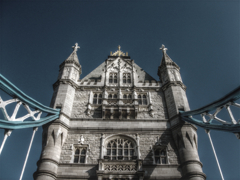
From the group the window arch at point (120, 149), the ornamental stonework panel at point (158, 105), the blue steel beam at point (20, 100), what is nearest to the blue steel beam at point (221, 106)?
the ornamental stonework panel at point (158, 105)

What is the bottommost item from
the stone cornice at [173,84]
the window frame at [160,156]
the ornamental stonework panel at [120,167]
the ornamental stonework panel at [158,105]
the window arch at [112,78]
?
the ornamental stonework panel at [120,167]

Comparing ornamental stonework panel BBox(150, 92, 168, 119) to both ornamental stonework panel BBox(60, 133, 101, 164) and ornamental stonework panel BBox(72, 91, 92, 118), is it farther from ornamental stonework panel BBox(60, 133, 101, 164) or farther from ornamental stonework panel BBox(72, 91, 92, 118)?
ornamental stonework panel BBox(72, 91, 92, 118)

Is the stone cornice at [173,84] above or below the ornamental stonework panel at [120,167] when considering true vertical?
A: above

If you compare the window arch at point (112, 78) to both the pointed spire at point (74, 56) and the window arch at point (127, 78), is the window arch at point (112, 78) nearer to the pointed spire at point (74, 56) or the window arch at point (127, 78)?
the window arch at point (127, 78)

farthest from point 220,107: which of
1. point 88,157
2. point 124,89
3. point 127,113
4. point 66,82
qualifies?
point 66,82

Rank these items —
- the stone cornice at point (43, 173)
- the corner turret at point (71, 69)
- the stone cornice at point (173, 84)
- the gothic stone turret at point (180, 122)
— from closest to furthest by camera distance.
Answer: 1. the stone cornice at point (43, 173)
2. the gothic stone turret at point (180, 122)
3. the stone cornice at point (173, 84)
4. the corner turret at point (71, 69)

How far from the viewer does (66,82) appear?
20.5 m

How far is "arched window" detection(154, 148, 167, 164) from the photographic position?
1532 cm

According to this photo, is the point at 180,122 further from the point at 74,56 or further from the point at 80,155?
the point at 74,56

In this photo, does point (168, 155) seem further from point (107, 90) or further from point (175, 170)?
point (107, 90)

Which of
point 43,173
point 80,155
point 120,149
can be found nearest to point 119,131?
point 120,149

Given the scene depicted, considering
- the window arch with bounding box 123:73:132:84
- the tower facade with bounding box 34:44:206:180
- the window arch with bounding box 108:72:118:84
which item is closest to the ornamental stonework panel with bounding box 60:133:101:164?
the tower facade with bounding box 34:44:206:180

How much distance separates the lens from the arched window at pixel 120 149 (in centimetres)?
1560

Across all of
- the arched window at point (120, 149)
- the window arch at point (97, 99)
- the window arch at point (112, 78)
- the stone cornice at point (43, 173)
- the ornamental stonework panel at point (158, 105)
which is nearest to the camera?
the stone cornice at point (43, 173)
